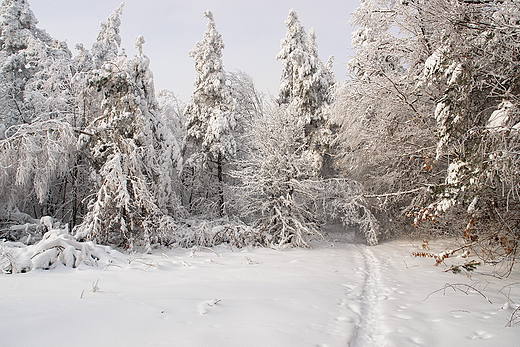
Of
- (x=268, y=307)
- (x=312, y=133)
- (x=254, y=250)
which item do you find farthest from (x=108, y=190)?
(x=312, y=133)

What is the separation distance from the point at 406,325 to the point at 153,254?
23.5 ft

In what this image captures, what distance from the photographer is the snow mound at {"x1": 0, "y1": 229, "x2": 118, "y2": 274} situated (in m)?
5.26

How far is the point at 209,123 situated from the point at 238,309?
11805 millimetres

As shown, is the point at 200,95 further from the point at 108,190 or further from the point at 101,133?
the point at 108,190

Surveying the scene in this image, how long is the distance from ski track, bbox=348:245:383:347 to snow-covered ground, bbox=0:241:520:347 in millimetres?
18

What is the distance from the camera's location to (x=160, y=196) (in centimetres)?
1039

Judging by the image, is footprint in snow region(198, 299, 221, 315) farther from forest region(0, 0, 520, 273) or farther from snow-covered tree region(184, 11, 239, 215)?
snow-covered tree region(184, 11, 239, 215)

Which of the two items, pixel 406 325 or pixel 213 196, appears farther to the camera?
pixel 213 196

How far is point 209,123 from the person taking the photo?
14.5 m

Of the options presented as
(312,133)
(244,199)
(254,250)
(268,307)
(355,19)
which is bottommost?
(254,250)

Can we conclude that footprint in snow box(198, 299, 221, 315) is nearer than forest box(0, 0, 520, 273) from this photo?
Yes

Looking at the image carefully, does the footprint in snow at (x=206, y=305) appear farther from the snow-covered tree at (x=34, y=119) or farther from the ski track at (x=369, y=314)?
the snow-covered tree at (x=34, y=119)

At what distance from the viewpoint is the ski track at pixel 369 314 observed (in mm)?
3328

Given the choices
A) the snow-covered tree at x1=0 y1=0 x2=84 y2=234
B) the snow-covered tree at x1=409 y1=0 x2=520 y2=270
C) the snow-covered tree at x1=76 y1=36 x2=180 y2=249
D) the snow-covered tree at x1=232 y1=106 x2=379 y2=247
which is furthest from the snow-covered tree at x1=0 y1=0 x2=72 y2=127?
the snow-covered tree at x1=409 y1=0 x2=520 y2=270
